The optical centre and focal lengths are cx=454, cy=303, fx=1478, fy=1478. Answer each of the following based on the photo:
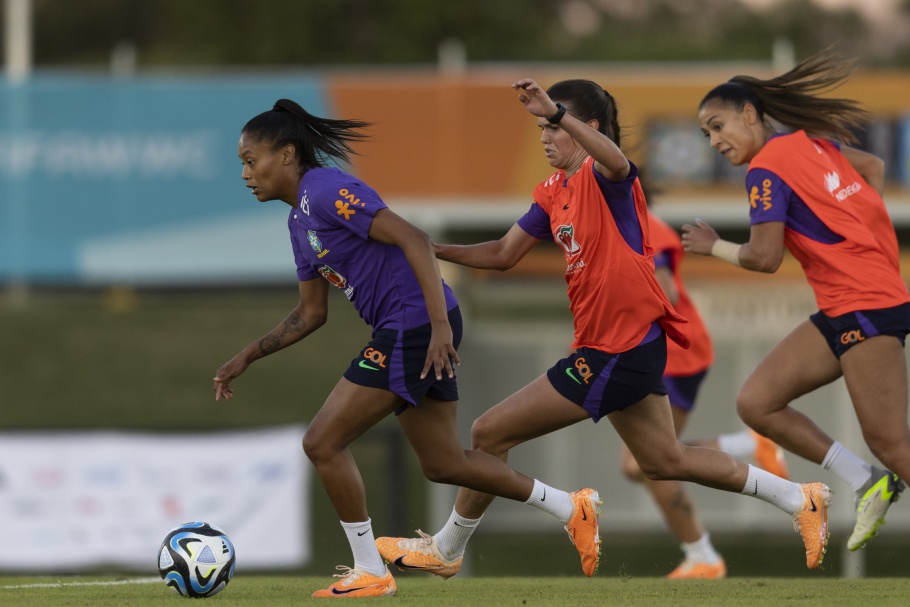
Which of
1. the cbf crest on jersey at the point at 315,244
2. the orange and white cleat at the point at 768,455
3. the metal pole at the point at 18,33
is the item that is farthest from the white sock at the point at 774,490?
the metal pole at the point at 18,33

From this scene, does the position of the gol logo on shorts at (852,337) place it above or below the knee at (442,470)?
above

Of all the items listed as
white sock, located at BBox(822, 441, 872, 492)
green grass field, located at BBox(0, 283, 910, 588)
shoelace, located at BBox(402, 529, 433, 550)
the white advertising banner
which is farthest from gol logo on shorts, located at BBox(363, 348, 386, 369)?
the white advertising banner

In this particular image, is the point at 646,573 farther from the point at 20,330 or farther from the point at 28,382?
the point at 20,330

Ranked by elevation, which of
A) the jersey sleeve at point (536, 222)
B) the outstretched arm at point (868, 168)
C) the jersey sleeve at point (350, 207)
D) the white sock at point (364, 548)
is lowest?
the white sock at point (364, 548)

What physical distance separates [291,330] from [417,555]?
121cm

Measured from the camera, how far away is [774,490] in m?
6.81

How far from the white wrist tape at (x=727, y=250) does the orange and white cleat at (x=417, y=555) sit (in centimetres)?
188

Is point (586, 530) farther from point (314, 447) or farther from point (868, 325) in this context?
point (868, 325)

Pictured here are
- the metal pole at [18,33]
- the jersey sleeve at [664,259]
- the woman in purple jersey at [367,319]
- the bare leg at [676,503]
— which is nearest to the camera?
the woman in purple jersey at [367,319]

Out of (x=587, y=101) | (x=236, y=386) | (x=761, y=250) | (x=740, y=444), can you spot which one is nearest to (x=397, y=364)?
(x=587, y=101)

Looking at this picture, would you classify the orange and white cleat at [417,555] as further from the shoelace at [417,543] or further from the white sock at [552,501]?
the white sock at [552,501]

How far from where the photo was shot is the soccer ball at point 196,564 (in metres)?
6.51

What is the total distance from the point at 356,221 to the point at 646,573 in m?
7.90

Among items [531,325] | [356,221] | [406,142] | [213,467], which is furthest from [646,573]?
[356,221]
